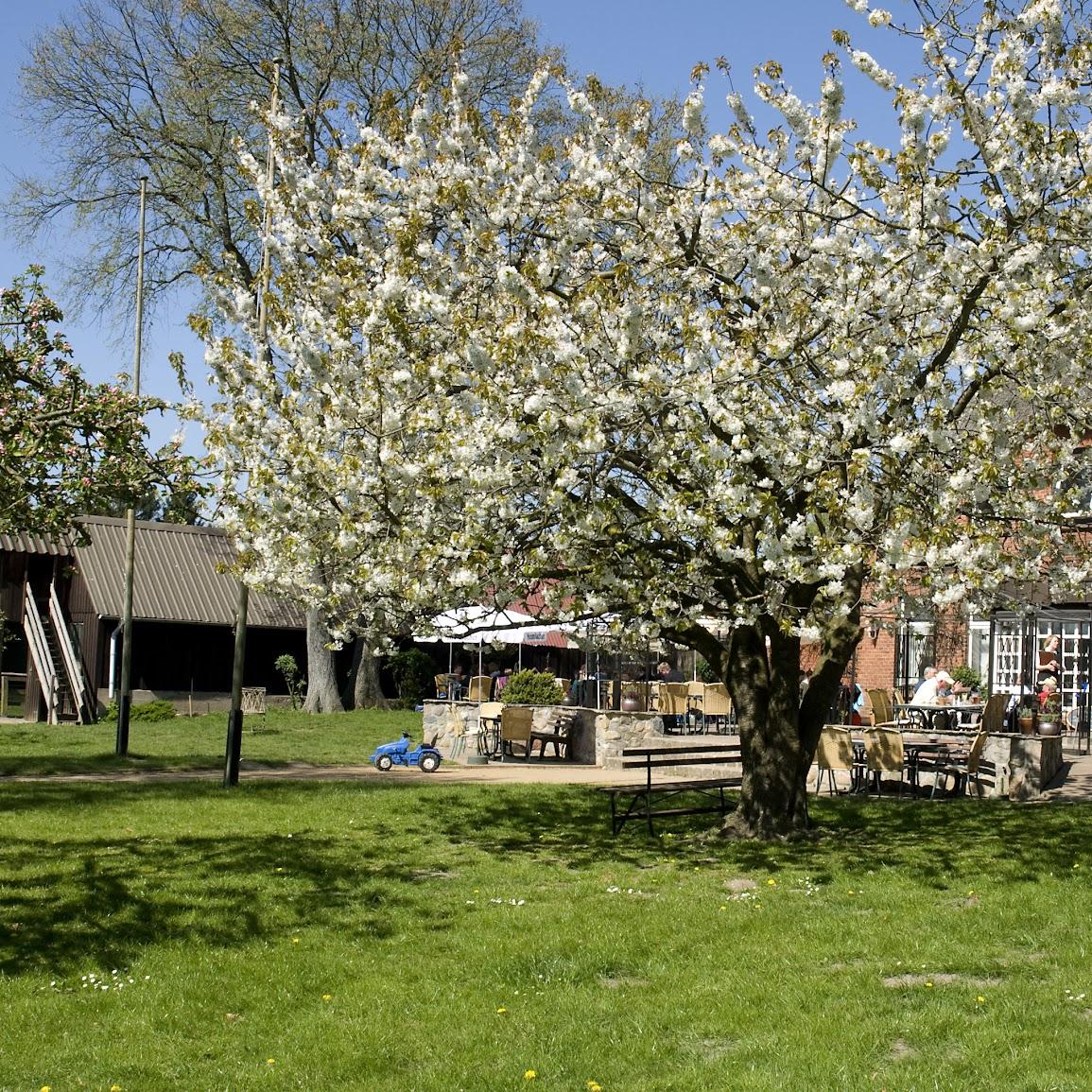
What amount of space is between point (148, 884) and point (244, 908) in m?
1.12

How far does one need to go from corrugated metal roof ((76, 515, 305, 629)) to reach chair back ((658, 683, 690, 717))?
1281 centimetres

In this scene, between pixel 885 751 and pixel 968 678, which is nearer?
pixel 885 751

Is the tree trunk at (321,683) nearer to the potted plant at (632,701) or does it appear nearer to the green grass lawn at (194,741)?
the green grass lawn at (194,741)

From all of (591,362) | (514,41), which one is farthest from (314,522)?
(514,41)

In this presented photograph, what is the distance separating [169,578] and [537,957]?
28.3 meters

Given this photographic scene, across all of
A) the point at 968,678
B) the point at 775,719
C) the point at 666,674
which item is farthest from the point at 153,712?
the point at 775,719

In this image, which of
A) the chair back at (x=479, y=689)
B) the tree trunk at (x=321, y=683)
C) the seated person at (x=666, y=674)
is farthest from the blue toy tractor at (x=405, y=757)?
the tree trunk at (x=321, y=683)

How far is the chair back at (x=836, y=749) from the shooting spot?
50.9 feet

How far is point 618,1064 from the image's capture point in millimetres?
6453

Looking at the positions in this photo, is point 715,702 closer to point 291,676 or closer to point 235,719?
point 235,719

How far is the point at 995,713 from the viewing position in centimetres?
1755

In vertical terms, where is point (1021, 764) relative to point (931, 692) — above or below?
below

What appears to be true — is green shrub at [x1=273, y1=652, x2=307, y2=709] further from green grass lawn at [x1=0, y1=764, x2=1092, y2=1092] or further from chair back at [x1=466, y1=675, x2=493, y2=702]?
green grass lawn at [x1=0, y1=764, x2=1092, y2=1092]

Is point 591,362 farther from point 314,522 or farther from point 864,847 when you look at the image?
point 864,847
